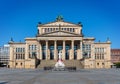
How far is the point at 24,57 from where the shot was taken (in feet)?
448

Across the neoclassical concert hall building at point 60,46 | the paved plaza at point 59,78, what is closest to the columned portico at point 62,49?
the neoclassical concert hall building at point 60,46

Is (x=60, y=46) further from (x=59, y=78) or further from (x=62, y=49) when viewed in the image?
(x=59, y=78)

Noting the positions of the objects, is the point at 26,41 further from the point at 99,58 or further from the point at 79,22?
the point at 99,58

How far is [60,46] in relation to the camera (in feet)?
433

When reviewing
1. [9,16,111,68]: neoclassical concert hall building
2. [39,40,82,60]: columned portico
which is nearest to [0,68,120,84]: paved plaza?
[9,16,111,68]: neoclassical concert hall building

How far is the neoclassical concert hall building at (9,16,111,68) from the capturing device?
4875 inches

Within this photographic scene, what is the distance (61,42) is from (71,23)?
1007 cm

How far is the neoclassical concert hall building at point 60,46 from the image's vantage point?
406 feet

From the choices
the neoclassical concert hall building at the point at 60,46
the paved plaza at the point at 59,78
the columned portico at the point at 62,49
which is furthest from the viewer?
the columned portico at the point at 62,49

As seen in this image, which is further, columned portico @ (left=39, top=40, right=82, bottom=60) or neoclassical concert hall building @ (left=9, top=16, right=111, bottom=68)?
columned portico @ (left=39, top=40, right=82, bottom=60)

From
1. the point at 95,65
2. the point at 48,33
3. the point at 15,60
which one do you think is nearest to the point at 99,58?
the point at 95,65

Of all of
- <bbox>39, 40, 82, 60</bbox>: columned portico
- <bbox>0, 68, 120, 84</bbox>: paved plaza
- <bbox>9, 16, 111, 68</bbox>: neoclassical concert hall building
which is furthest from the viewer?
<bbox>39, 40, 82, 60</bbox>: columned portico

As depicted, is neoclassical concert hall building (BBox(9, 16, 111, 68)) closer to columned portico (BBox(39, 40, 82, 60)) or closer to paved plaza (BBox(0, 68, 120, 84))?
columned portico (BBox(39, 40, 82, 60))

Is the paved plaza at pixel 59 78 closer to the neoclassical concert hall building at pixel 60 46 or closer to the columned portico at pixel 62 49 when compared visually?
the neoclassical concert hall building at pixel 60 46
